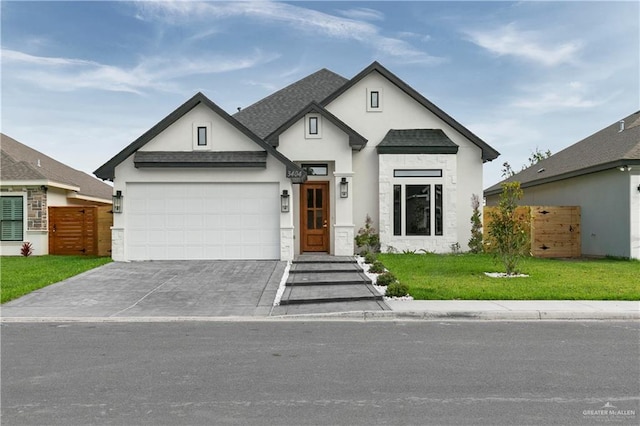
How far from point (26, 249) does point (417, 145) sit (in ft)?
50.9

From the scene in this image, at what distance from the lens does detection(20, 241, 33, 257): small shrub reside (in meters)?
19.6

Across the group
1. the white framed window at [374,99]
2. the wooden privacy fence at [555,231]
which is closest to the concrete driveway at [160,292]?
the white framed window at [374,99]

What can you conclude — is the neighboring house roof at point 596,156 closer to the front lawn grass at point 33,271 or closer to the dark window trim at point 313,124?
the dark window trim at point 313,124

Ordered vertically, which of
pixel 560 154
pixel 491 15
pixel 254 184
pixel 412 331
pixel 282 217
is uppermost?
pixel 491 15

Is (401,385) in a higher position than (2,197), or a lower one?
lower

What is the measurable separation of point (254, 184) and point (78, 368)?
10.6 m

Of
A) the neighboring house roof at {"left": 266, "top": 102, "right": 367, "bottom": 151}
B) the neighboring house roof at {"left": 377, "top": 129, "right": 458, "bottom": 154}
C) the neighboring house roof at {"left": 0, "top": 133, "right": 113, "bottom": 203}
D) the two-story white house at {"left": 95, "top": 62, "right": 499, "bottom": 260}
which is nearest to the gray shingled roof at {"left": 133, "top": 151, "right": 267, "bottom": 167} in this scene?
the two-story white house at {"left": 95, "top": 62, "right": 499, "bottom": 260}

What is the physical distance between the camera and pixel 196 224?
16.2 metres

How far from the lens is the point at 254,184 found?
53.4 ft

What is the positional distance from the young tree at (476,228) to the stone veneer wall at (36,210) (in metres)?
16.6

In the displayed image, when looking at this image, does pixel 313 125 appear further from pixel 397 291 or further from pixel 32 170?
pixel 32 170

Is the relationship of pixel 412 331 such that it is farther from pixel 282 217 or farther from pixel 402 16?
pixel 402 16

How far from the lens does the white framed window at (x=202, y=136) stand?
640 inches

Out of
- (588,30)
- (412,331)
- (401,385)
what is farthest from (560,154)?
(401,385)
